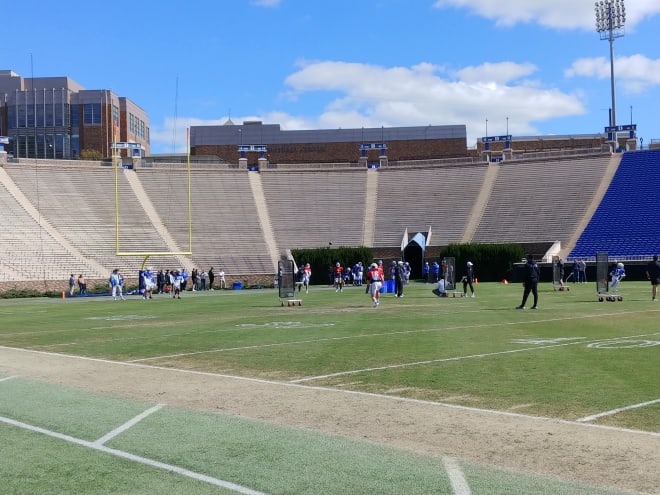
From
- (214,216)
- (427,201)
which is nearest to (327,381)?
(214,216)

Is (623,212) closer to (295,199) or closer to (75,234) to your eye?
(295,199)

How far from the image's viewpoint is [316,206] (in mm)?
65562

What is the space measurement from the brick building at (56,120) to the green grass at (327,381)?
240ft

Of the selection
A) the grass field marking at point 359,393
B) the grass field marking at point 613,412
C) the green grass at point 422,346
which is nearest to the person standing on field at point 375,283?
the green grass at point 422,346

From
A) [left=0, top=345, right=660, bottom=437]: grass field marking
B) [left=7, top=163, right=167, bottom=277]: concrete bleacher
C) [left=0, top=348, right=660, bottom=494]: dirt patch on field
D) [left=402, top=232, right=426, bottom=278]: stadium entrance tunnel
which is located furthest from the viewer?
[left=402, top=232, right=426, bottom=278]: stadium entrance tunnel

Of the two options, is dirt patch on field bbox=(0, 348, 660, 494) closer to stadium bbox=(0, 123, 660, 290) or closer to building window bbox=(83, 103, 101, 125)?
stadium bbox=(0, 123, 660, 290)

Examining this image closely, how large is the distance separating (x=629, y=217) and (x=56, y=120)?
66.6 meters

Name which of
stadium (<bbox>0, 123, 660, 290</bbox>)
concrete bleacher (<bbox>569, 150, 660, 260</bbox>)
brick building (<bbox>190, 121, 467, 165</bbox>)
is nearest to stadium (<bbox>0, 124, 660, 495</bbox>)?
concrete bleacher (<bbox>569, 150, 660, 260</bbox>)

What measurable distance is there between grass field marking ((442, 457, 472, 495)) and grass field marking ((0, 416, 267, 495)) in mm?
1374

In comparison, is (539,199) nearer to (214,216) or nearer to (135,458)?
(214,216)

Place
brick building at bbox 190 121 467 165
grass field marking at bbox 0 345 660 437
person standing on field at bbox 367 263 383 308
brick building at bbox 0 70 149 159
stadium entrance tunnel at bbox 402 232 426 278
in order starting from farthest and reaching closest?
brick building at bbox 0 70 149 159 → brick building at bbox 190 121 467 165 → stadium entrance tunnel at bbox 402 232 426 278 → person standing on field at bbox 367 263 383 308 → grass field marking at bbox 0 345 660 437

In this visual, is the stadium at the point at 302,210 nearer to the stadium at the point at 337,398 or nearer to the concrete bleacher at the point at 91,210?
the concrete bleacher at the point at 91,210

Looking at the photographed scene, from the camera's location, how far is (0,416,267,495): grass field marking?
5.62 metres

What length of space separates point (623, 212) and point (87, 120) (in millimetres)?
63599
